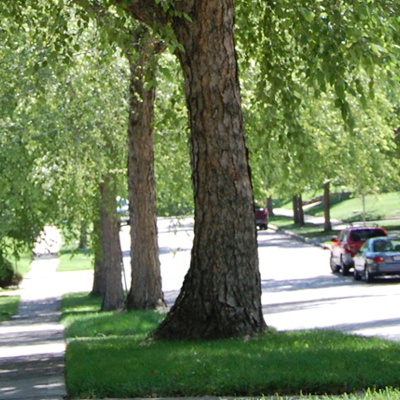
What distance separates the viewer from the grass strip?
115 ft

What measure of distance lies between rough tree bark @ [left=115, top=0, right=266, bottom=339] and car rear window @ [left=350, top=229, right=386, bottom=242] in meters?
25.9

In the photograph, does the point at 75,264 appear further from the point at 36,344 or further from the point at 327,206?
the point at 36,344

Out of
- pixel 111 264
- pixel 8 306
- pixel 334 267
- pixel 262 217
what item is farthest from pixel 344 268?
pixel 262 217

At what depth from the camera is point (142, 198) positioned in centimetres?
2183

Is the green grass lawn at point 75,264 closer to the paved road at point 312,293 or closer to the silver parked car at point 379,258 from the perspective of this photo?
the paved road at point 312,293

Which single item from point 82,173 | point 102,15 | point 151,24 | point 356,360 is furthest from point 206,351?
point 82,173

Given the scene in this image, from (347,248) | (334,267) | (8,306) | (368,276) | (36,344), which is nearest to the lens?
(36,344)

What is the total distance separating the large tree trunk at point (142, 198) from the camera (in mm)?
21328

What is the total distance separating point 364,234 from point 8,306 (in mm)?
12486

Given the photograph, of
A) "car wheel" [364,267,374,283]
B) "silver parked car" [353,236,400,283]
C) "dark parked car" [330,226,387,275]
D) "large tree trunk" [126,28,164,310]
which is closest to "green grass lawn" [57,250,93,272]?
"dark parked car" [330,226,387,275]

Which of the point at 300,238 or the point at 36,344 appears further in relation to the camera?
the point at 300,238

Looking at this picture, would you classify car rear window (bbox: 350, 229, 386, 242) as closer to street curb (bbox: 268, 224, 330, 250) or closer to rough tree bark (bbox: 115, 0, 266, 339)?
street curb (bbox: 268, 224, 330, 250)

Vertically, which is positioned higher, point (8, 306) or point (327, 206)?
point (327, 206)

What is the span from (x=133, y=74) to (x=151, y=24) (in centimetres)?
727
